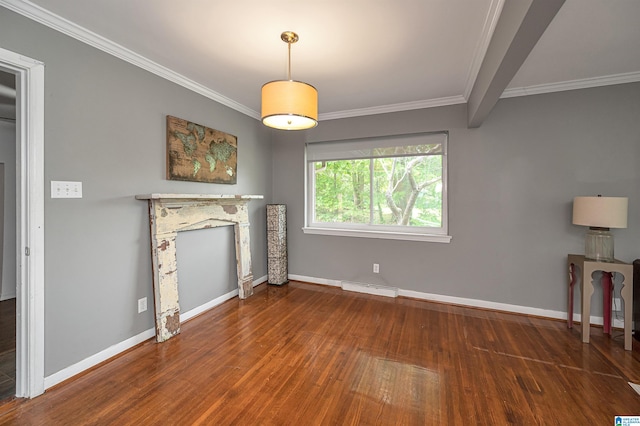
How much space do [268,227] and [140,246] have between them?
176cm

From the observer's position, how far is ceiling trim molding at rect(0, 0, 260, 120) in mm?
1705

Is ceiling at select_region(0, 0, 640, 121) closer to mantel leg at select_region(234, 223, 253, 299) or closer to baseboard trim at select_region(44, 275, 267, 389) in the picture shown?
mantel leg at select_region(234, 223, 253, 299)

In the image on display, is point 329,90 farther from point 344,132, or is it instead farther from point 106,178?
point 106,178

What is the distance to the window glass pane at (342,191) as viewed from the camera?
3.87 meters

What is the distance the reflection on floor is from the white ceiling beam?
12.1ft

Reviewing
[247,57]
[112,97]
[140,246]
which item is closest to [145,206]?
[140,246]

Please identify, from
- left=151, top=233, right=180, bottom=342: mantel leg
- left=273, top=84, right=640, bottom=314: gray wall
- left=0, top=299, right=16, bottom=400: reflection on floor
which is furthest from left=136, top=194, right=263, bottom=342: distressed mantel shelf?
left=273, top=84, right=640, bottom=314: gray wall

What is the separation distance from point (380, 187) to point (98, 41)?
3166mm

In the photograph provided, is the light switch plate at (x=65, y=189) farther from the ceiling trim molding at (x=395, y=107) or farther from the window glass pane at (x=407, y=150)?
the window glass pane at (x=407, y=150)

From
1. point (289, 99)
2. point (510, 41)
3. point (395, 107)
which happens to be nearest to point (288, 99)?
point (289, 99)

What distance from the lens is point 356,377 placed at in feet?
6.42

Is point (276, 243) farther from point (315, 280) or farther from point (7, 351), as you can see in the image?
point (7, 351)

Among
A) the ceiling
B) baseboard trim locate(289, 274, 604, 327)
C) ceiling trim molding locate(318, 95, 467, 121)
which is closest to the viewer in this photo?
the ceiling

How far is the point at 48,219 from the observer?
182cm
